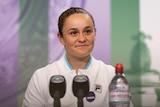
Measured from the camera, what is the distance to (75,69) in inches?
68.2

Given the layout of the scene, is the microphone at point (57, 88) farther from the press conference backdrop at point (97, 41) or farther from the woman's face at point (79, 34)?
the press conference backdrop at point (97, 41)

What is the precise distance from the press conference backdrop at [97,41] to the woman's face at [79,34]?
8.5 inches

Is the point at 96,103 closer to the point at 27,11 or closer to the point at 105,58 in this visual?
the point at 105,58

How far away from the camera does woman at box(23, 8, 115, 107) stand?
5.36 ft

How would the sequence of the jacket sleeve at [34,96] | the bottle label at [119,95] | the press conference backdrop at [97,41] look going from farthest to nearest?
the press conference backdrop at [97,41]
the jacket sleeve at [34,96]
the bottle label at [119,95]

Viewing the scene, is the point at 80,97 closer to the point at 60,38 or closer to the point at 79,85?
the point at 79,85

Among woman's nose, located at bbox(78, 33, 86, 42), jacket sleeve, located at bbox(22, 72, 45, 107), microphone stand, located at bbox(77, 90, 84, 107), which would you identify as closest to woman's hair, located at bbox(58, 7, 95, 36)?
woman's nose, located at bbox(78, 33, 86, 42)

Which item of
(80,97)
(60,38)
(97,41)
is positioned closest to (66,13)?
(60,38)

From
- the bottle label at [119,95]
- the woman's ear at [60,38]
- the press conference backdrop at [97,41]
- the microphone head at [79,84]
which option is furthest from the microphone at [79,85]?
the press conference backdrop at [97,41]

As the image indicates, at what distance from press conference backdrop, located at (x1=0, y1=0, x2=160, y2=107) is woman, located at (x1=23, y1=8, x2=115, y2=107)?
0.15 metres

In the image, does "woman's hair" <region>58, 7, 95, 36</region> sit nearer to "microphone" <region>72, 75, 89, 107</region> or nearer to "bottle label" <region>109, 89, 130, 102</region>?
"microphone" <region>72, 75, 89, 107</region>

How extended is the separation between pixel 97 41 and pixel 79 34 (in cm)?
28

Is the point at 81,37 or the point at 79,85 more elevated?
the point at 81,37

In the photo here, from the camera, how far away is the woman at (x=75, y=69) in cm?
163
